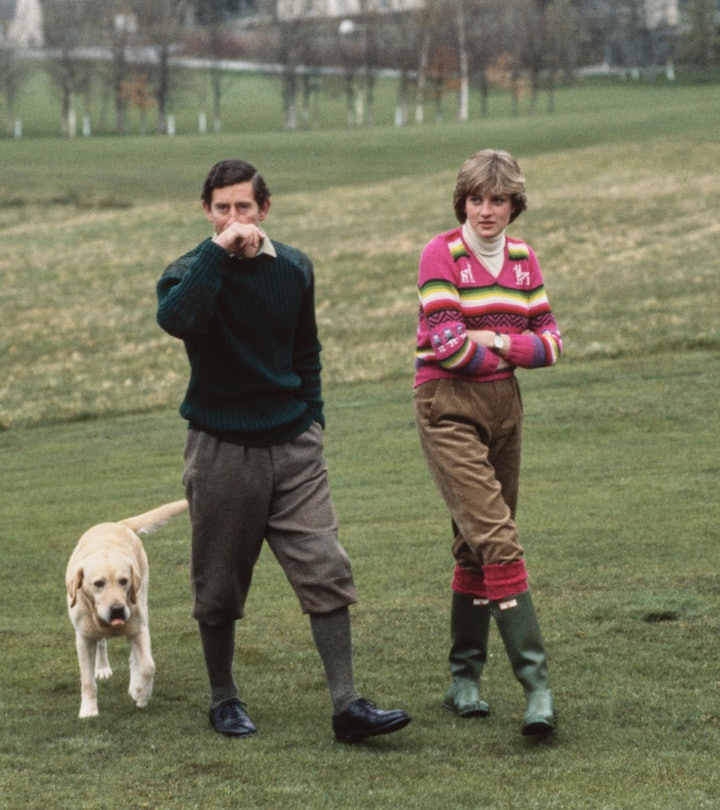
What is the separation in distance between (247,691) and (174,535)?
4.07 m

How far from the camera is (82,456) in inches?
565

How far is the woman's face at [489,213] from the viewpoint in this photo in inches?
214

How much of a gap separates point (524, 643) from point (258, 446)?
120 centimetres

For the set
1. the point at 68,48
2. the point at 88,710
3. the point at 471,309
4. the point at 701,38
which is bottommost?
the point at 88,710

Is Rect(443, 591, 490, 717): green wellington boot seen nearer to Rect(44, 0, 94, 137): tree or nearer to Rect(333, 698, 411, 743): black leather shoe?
Rect(333, 698, 411, 743): black leather shoe

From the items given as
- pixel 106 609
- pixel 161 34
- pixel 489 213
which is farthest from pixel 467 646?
pixel 161 34

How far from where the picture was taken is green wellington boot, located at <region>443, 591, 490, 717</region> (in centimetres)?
573

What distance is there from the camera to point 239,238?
5.15 meters

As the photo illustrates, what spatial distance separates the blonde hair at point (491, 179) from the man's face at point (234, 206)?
0.78m

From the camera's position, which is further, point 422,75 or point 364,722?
point 422,75

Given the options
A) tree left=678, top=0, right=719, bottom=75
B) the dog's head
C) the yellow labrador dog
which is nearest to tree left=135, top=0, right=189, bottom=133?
tree left=678, top=0, right=719, bottom=75

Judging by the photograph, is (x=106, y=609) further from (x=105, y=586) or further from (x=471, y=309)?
(x=471, y=309)

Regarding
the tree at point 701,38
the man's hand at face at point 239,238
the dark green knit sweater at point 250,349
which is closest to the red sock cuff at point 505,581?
the dark green knit sweater at point 250,349

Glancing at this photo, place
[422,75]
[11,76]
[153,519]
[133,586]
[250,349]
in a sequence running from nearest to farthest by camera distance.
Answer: [250,349], [133,586], [153,519], [422,75], [11,76]
